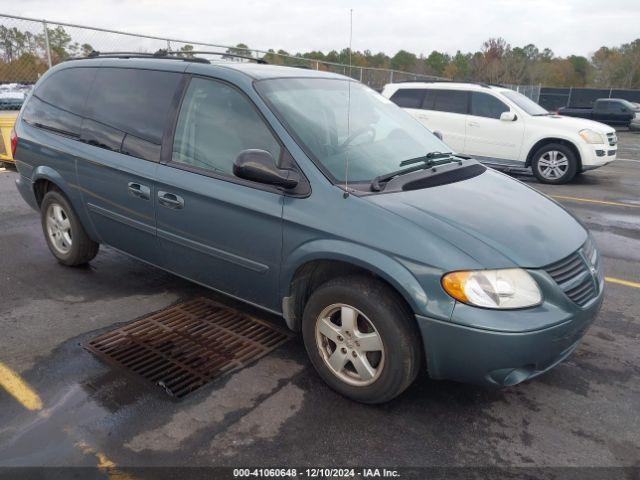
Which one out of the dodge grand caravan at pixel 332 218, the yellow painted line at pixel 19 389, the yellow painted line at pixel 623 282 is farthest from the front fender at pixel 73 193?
the yellow painted line at pixel 623 282

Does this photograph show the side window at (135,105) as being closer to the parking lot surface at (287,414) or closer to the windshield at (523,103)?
the parking lot surface at (287,414)

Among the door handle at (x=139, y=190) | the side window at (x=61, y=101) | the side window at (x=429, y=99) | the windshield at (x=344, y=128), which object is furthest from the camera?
the side window at (x=429, y=99)

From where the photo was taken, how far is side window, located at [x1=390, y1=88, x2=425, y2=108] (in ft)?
35.7

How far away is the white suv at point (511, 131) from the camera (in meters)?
9.69

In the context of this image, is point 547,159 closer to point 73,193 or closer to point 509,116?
point 509,116

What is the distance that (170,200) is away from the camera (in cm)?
346

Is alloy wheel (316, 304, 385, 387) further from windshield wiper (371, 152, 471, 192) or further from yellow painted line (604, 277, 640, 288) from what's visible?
yellow painted line (604, 277, 640, 288)

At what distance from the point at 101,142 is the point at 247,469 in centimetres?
274

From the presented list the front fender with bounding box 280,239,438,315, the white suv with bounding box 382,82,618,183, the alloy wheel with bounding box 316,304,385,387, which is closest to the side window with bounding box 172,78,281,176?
the front fender with bounding box 280,239,438,315

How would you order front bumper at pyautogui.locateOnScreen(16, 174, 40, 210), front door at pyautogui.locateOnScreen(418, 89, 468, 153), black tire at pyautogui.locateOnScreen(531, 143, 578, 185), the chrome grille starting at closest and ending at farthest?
A: 1. the chrome grille
2. front bumper at pyautogui.locateOnScreen(16, 174, 40, 210)
3. black tire at pyautogui.locateOnScreen(531, 143, 578, 185)
4. front door at pyautogui.locateOnScreen(418, 89, 468, 153)

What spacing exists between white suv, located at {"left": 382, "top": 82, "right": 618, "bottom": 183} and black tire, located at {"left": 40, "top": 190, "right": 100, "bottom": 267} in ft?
23.5

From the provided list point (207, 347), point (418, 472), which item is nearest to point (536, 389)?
point (418, 472)

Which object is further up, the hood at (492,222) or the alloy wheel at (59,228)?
the hood at (492,222)

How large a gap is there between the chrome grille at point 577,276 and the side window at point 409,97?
27.8 feet
